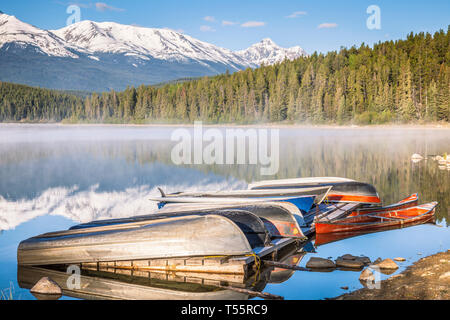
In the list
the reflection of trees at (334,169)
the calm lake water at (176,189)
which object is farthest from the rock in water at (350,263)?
the reflection of trees at (334,169)

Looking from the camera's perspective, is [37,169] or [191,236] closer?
[191,236]

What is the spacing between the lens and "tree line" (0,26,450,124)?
10062 cm

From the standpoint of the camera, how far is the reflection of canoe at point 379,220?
13367 millimetres

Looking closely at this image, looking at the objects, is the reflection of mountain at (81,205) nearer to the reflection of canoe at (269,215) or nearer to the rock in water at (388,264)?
the reflection of canoe at (269,215)

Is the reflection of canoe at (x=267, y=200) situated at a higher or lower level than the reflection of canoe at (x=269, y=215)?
higher

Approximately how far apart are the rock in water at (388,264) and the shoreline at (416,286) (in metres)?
0.25

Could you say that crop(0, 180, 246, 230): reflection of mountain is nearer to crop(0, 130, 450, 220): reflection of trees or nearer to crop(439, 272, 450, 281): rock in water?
crop(0, 130, 450, 220): reflection of trees

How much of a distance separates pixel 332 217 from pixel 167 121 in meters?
130

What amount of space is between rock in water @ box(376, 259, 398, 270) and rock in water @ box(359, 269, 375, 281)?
2.41 feet

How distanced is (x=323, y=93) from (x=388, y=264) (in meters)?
108
